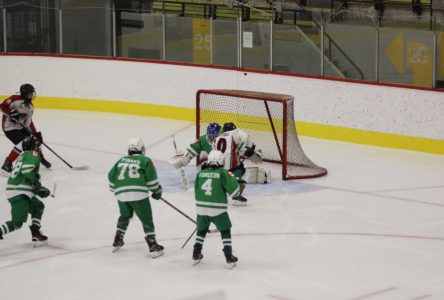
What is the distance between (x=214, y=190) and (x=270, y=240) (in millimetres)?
1323

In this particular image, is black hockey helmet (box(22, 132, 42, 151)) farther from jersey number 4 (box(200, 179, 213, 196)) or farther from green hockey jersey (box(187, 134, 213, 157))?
green hockey jersey (box(187, 134, 213, 157))

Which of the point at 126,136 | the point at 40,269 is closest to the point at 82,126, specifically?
the point at 126,136

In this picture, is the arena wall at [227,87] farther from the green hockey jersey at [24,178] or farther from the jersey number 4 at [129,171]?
the green hockey jersey at [24,178]

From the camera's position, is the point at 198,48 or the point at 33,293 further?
the point at 198,48

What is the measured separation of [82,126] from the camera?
15.7 metres

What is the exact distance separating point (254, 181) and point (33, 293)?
4238 millimetres

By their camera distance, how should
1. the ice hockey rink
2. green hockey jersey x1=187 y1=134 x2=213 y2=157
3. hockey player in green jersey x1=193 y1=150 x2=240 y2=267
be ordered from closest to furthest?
the ice hockey rink → hockey player in green jersey x1=193 y1=150 x2=240 y2=267 → green hockey jersey x1=187 y1=134 x2=213 y2=157

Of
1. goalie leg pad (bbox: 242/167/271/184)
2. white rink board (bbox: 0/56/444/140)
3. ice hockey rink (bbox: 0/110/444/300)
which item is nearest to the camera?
ice hockey rink (bbox: 0/110/444/300)

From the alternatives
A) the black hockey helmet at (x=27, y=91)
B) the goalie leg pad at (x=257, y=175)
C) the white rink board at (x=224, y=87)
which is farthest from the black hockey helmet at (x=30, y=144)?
the white rink board at (x=224, y=87)

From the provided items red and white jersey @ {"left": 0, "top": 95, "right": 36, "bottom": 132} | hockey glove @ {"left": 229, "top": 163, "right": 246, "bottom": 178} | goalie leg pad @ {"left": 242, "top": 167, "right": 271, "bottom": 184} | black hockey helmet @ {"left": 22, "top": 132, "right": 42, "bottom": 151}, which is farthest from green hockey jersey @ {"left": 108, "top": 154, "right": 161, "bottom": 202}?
red and white jersey @ {"left": 0, "top": 95, "right": 36, "bottom": 132}

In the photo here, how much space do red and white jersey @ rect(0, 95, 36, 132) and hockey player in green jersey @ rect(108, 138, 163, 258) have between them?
11.9 ft

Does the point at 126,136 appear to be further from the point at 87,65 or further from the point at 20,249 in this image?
the point at 20,249

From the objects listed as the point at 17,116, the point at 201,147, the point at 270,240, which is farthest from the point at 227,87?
the point at 270,240

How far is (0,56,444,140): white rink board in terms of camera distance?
13.7 meters
